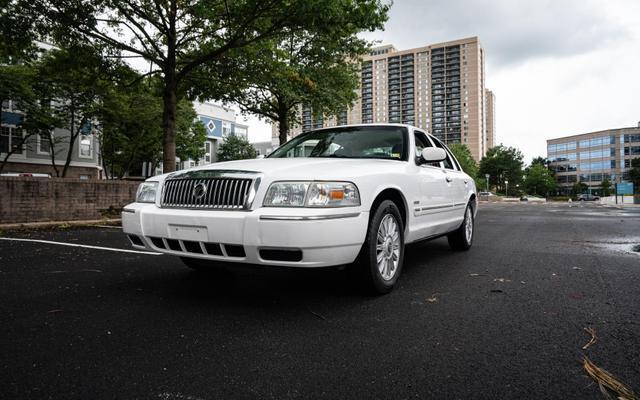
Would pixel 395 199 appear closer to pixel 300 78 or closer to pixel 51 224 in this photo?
pixel 51 224

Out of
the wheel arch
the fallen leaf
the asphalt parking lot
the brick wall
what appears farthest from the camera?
the brick wall

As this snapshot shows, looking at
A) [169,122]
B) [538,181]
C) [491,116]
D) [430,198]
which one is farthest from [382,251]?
[491,116]

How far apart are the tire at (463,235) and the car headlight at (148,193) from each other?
4.08 metres

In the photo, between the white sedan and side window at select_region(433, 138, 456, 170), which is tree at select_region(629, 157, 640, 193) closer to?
side window at select_region(433, 138, 456, 170)

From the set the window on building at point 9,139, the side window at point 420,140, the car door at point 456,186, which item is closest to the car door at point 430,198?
the side window at point 420,140

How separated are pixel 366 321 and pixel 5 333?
2.30m

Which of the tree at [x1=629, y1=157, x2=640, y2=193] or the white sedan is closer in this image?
the white sedan

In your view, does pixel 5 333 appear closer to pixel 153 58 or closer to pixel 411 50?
pixel 153 58

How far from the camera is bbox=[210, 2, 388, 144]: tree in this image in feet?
46.5

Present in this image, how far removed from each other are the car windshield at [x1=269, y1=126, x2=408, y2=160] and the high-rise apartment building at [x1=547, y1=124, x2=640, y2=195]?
118 metres

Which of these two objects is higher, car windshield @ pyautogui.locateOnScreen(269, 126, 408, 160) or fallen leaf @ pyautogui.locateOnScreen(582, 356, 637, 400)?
car windshield @ pyautogui.locateOnScreen(269, 126, 408, 160)

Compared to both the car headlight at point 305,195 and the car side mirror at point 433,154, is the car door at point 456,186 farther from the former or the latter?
the car headlight at point 305,195

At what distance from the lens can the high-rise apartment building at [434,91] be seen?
429 ft

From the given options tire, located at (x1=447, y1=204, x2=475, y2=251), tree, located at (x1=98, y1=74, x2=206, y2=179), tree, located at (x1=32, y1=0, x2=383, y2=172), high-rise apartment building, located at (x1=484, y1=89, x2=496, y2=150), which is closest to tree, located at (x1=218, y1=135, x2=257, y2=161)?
tree, located at (x1=98, y1=74, x2=206, y2=179)
